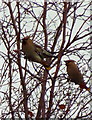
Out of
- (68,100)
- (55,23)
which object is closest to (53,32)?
(55,23)

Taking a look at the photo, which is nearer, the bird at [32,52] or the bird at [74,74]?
the bird at [32,52]

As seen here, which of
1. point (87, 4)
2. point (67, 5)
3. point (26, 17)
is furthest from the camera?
point (26, 17)

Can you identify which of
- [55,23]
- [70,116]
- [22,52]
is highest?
[55,23]

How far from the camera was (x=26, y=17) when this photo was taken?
4.62ft

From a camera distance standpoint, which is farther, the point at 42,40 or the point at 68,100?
the point at 42,40

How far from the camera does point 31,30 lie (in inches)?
55.6

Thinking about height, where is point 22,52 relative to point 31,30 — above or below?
below

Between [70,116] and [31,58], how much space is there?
41 centimetres

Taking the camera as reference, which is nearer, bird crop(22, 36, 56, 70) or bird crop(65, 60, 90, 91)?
bird crop(22, 36, 56, 70)

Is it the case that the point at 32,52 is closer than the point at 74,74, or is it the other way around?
the point at 32,52

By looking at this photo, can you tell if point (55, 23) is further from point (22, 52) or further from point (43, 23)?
point (22, 52)

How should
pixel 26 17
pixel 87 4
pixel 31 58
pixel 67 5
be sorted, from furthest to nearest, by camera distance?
pixel 26 17
pixel 87 4
pixel 67 5
pixel 31 58

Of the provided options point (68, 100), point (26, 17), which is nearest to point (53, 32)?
point (26, 17)

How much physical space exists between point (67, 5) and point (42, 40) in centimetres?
26
